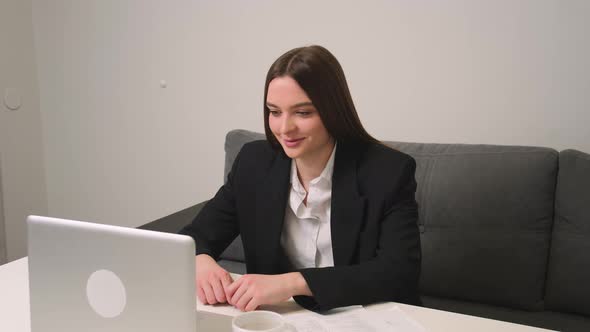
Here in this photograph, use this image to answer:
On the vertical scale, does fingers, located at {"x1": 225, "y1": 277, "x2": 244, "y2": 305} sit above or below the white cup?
below

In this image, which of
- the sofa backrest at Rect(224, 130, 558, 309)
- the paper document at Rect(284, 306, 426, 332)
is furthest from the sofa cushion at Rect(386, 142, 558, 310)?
the paper document at Rect(284, 306, 426, 332)

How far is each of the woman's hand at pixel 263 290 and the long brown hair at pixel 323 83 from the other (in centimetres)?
40

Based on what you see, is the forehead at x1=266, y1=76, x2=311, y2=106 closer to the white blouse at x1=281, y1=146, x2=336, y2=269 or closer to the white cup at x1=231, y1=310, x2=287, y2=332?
the white blouse at x1=281, y1=146, x2=336, y2=269

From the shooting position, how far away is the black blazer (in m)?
1.10

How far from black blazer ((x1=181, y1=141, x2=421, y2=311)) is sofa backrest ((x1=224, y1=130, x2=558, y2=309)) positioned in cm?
45

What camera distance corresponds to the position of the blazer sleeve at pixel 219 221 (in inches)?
56.6

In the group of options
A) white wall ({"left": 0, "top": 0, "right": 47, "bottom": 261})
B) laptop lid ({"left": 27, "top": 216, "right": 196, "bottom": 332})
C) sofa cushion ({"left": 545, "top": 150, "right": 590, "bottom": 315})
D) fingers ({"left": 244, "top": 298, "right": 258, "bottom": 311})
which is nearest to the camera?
laptop lid ({"left": 27, "top": 216, "right": 196, "bottom": 332})

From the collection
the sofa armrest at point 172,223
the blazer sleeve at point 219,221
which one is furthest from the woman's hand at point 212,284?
the sofa armrest at point 172,223

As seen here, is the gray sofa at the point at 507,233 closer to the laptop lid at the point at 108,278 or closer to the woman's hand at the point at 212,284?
the woman's hand at the point at 212,284

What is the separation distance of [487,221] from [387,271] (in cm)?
71

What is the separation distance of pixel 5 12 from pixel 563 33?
256 cm

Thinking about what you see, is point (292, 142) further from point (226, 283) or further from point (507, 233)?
point (507, 233)

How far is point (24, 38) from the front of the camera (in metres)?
2.85

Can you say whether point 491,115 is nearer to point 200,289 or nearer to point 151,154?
point 200,289
